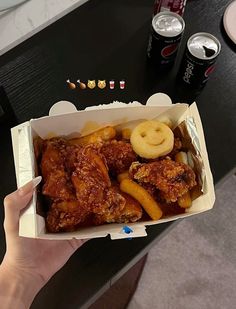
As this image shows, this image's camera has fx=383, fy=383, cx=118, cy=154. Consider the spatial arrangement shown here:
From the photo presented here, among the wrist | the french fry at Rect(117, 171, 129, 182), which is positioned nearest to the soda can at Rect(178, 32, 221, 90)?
the french fry at Rect(117, 171, 129, 182)

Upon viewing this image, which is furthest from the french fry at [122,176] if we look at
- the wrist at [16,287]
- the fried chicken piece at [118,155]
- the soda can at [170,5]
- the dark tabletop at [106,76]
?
the soda can at [170,5]

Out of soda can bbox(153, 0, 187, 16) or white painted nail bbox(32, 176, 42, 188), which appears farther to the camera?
soda can bbox(153, 0, 187, 16)

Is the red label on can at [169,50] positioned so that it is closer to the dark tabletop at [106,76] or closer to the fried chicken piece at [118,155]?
the dark tabletop at [106,76]

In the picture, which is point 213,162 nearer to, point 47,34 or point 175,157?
point 175,157

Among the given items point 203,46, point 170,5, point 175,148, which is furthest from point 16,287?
point 170,5

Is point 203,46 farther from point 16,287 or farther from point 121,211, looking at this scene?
point 16,287

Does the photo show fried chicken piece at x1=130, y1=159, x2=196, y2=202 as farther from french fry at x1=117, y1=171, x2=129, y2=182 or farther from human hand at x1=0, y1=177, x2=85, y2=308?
human hand at x1=0, y1=177, x2=85, y2=308
